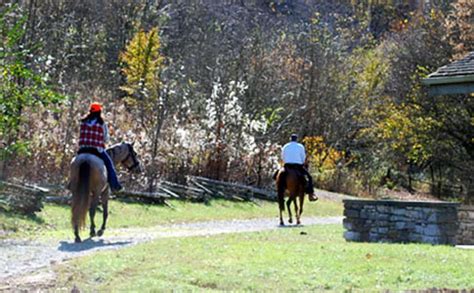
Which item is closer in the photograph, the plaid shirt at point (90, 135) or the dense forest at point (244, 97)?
the plaid shirt at point (90, 135)

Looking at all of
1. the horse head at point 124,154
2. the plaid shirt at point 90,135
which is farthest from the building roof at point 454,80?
the horse head at point 124,154

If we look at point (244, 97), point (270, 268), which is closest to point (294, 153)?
point (270, 268)

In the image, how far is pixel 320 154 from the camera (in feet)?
142

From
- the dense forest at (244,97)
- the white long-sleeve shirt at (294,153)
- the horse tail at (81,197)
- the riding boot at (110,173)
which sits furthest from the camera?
the dense forest at (244,97)

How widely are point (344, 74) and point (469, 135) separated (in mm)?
11934

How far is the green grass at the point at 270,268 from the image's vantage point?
1138cm

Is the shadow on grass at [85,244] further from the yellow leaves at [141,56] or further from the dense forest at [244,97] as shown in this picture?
the yellow leaves at [141,56]

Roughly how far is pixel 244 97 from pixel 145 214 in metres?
16.0

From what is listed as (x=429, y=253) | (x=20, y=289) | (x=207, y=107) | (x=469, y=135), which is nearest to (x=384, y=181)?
(x=469, y=135)

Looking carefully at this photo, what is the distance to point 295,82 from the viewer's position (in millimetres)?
47969

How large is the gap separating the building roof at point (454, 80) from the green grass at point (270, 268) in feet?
10.2

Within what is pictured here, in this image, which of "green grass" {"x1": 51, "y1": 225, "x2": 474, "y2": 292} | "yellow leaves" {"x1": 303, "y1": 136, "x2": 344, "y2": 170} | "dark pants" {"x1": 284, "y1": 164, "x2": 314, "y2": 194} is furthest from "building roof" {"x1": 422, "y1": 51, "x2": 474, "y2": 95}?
"yellow leaves" {"x1": 303, "y1": 136, "x2": 344, "y2": 170}

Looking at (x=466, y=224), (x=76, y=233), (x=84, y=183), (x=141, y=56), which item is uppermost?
(x=141, y=56)

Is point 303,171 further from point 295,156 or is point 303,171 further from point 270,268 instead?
point 270,268
